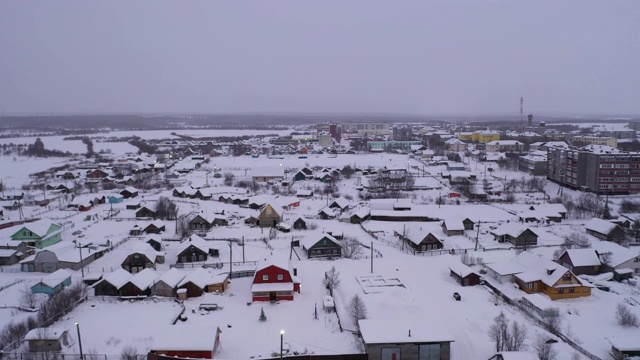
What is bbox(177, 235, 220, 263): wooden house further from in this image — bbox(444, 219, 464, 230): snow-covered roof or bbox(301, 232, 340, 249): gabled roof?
bbox(444, 219, 464, 230): snow-covered roof

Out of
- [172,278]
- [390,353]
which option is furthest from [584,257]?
[172,278]

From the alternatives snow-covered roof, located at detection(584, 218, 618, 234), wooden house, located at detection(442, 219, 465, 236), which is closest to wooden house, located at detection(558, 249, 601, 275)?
snow-covered roof, located at detection(584, 218, 618, 234)

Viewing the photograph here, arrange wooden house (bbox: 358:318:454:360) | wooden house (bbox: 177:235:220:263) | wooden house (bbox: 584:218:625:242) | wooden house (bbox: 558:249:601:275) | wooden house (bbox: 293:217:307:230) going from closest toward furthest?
wooden house (bbox: 358:318:454:360)
wooden house (bbox: 558:249:601:275)
wooden house (bbox: 177:235:220:263)
wooden house (bbox: 584:218:625:242)
wooden house (bbox: 293:217:307:230)

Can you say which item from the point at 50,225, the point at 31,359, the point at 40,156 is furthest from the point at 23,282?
the point at 40,156

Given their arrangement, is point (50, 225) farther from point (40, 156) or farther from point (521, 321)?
point (40, 156)

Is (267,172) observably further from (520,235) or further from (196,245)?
(520,235)

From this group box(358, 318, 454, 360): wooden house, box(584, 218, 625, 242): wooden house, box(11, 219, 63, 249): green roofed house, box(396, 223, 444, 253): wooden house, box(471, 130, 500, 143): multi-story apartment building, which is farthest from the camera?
box(471, 130, 500, 143): multi-story apartment building
